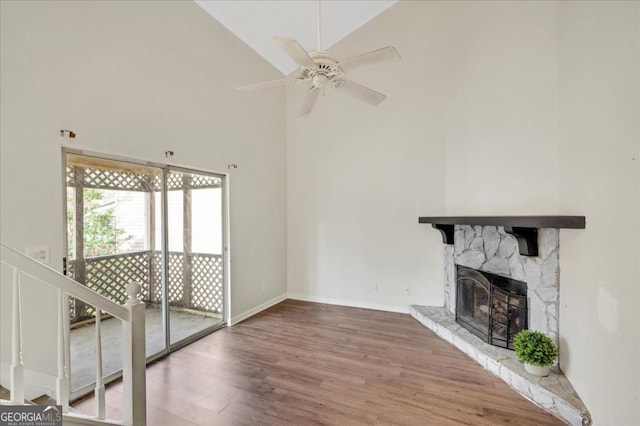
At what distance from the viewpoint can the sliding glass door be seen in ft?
8.00

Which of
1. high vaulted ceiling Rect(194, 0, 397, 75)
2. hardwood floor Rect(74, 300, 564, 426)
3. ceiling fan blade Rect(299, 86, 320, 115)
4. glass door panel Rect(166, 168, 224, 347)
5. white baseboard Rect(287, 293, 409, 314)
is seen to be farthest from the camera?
white baseboard Rect(287, 293, 409, 314)

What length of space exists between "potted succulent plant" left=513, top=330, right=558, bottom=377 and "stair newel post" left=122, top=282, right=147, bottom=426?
9.69ft

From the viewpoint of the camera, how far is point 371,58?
1.95 m

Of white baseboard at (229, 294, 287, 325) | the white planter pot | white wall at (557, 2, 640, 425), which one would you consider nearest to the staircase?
white baseboard at (229, 294, 287, 325)

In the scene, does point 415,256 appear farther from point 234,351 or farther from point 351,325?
point 234,351

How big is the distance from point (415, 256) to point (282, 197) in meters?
2.55

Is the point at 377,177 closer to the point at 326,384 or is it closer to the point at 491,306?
the point at 491,306

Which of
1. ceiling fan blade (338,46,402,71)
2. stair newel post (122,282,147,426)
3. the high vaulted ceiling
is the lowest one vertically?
stair newel post (122,282,147,426)

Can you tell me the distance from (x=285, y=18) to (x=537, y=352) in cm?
493

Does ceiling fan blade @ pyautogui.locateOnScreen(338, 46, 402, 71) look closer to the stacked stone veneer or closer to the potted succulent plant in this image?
the stacked stone veneer

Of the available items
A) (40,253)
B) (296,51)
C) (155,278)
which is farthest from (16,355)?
(296,51)

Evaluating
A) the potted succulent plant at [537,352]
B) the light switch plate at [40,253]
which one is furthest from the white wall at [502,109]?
the light switch plate at [40,253]

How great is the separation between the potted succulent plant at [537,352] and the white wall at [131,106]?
3425mm

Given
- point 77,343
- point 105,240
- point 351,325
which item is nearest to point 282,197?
point 351,325
